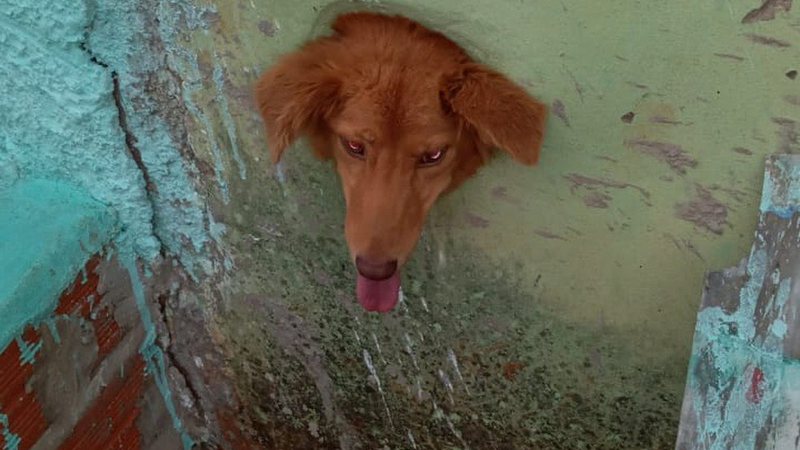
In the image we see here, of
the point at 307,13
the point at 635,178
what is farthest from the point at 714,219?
the point at 307,13

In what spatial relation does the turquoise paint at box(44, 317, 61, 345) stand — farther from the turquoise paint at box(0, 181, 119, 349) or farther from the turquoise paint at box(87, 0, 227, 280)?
the turquoise paint at box(87, 0, 227, 280)

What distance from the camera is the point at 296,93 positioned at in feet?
5.59

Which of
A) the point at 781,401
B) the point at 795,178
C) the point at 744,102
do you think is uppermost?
the point at 744,102

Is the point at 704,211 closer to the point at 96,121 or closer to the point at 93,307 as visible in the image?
the point at 96,121

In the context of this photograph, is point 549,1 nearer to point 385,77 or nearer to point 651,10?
point 651,10

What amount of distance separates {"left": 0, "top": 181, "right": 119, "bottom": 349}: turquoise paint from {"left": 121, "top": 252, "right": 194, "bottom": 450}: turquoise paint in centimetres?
14

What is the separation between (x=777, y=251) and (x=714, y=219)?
0.16 m

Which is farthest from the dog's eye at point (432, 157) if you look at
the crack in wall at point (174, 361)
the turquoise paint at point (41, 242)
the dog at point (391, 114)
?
the crack in wall at point (174, 361)

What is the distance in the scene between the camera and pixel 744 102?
1.62 metres

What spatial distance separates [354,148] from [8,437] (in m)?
1.05

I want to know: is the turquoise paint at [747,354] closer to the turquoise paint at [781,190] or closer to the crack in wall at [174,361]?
the turquoise paint at [781,190]

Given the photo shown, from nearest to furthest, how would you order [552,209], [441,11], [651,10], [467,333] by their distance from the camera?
[651,10]
[441,11]
[552,209]
[467,333]

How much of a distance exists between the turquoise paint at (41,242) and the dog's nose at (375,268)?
759mm

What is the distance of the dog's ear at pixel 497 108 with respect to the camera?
1637mm
